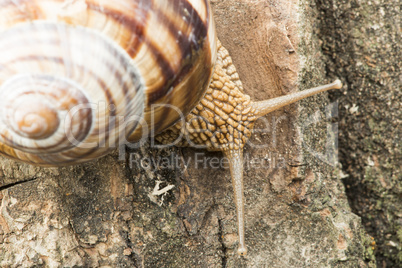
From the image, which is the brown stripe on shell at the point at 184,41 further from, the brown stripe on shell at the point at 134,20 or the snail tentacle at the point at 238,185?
the snail tentacle at the point at 238,185

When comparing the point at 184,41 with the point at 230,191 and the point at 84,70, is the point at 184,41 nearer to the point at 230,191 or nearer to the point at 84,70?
the point at 84,70

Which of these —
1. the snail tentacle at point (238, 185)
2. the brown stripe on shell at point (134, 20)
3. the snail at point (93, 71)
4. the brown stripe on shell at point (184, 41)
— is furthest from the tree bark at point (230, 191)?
the brown stripe on shell at point (134, 20)

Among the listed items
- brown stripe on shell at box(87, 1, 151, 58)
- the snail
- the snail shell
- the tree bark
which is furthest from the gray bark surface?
brown stripe on shell at box(87, 1, 151, 58)

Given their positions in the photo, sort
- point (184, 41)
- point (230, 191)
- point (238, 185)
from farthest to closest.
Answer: point (230, 191), point (238, 185), point (184, 41)

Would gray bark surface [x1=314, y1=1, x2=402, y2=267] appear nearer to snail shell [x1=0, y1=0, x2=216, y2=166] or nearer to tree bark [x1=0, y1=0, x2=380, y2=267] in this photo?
tree bark [x1=0, y1=0, x2=380, y2=267]

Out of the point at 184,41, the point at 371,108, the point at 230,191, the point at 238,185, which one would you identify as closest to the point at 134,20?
the point at 184,41
